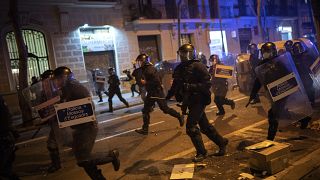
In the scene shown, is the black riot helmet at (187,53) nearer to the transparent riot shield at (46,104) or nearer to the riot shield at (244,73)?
the transparent riot shield at (46,104)

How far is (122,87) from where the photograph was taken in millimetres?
20750

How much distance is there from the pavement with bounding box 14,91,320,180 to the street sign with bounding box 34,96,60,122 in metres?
0.65

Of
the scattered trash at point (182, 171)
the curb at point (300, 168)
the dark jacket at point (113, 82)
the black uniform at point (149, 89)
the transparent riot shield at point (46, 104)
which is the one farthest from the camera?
the dark jacket at point (113, 82)

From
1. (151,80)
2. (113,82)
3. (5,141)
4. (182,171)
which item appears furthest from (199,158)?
(113,82)

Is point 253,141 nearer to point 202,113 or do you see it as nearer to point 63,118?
point 202,113

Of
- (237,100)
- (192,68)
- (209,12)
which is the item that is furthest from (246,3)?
(192,68)

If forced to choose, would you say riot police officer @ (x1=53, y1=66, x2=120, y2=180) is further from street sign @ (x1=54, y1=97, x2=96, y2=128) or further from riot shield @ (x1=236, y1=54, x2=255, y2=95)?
riot shield @ (x1=236, y1=54, x2=255, y2=95)

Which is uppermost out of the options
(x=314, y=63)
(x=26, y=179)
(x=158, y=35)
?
(x=158, y=35)

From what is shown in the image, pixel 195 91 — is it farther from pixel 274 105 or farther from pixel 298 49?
pixel 298 49

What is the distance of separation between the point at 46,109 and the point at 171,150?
95.6 inches

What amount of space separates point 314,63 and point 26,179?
6.08 meters

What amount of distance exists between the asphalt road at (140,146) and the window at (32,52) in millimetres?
7136

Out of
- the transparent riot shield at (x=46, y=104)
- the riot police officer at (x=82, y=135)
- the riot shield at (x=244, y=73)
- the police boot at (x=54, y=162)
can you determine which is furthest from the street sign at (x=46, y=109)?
the riot shield at (x=244, y=73)

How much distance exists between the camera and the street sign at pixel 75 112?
497 cm
